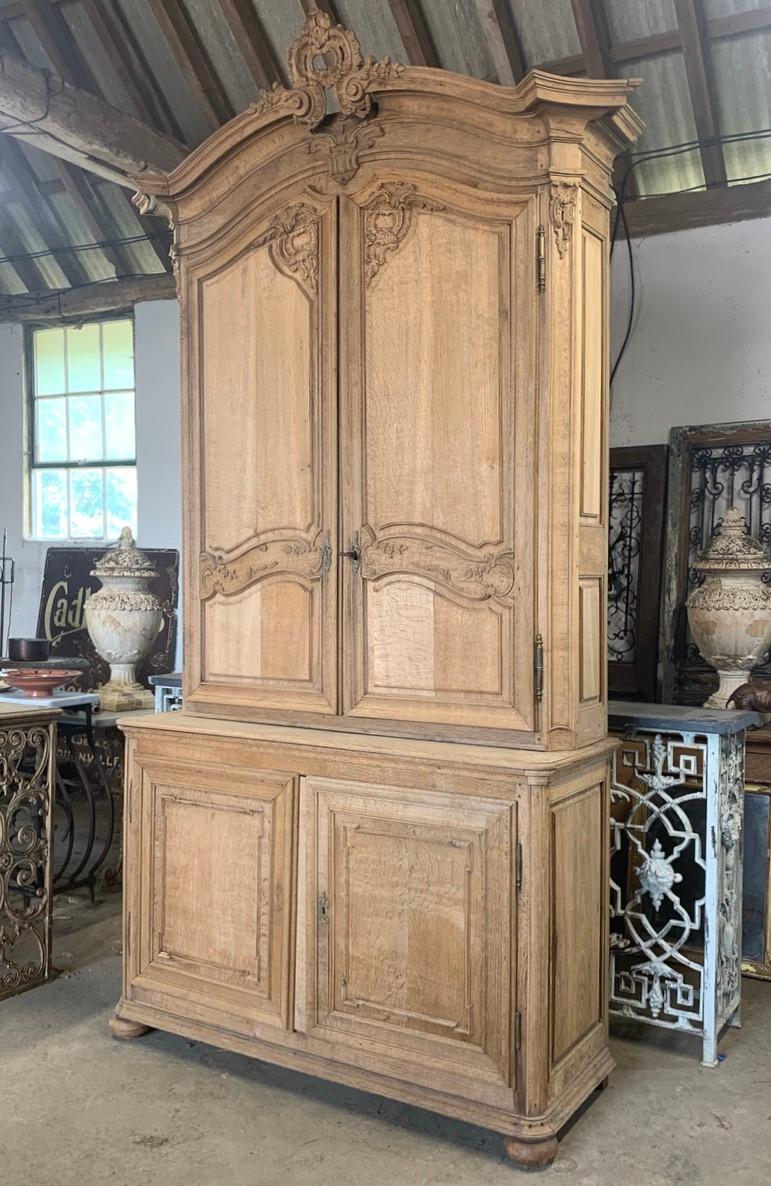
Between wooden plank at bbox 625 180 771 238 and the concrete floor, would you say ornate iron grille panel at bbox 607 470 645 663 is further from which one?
the concrete floor

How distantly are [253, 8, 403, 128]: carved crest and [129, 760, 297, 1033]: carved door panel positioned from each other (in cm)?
177

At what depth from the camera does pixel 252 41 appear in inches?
183

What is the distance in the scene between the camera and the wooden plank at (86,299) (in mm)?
5914

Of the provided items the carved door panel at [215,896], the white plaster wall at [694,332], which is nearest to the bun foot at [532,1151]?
the carved door panel at [215,896]

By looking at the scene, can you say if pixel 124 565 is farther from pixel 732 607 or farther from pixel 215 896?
pixel 732 607

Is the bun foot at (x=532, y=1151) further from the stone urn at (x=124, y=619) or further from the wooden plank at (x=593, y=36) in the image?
the wooden plank at (x=593, y=36)

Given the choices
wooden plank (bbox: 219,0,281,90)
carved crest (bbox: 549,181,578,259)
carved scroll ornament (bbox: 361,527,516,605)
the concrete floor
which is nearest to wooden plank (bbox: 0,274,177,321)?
wooden plank (bbox: 219,0,281,90)

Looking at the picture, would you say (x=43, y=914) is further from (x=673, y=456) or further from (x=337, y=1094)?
(x=673, y=456)

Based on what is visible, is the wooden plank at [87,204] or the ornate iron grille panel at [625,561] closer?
the ornate iron grille panel at [625,561]

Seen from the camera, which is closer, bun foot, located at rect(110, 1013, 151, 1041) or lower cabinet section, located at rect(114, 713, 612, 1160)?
lower cabinet section, located at rect(114, 713, 612, 1160)

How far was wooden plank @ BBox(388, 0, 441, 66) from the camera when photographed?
4.27 m

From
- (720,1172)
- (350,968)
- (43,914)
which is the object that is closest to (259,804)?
(350,968)

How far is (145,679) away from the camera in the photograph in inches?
220

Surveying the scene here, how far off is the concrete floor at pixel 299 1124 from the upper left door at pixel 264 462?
3.35ft
